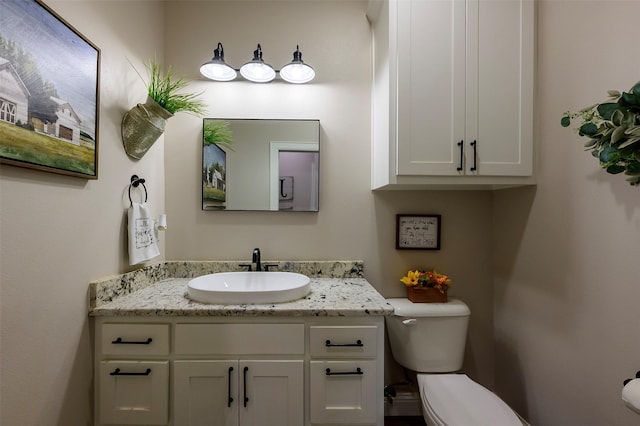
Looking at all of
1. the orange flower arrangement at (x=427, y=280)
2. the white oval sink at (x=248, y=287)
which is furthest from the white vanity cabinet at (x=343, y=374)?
the orange flower arrangement at (x=427, y=280)

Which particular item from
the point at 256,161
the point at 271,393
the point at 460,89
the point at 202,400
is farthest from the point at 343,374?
the point at 460,89

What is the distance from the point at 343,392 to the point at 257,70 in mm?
1713

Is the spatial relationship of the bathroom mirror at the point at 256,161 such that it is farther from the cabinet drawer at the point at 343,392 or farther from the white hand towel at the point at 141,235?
the cabinet drawer at the point at 343,392

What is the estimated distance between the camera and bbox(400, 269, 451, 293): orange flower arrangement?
1541 mm

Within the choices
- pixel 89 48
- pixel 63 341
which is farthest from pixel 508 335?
pixel 89 48

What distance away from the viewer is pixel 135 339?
3.70 feet

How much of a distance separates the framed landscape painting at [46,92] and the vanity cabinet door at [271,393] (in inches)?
41.0

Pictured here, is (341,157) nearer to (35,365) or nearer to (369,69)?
(369,69)

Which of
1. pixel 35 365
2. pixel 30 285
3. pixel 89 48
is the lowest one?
pixel 35 365

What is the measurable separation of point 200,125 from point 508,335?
7.37ft

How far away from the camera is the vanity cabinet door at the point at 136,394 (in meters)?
→ 1.11

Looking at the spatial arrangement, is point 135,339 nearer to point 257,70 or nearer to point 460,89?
point 257,70

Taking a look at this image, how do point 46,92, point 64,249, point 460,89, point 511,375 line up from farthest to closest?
point 511,375, point 460,89, point 64,249, point 46,92

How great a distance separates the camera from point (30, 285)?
35.2 inches
